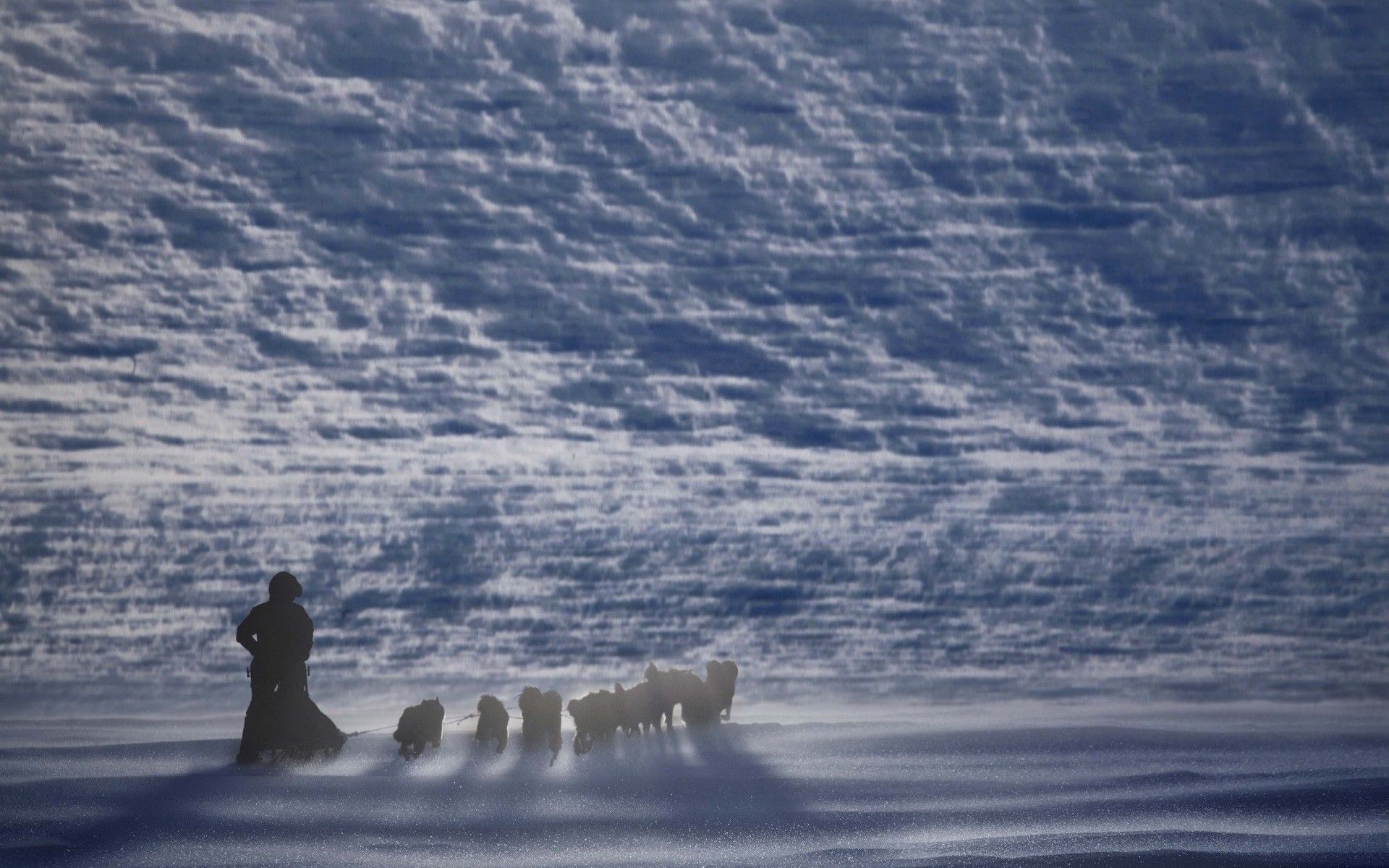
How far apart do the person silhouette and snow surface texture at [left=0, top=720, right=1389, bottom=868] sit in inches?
15.3

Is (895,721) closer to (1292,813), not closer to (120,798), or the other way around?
(1292,813)

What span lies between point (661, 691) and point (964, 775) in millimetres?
1863

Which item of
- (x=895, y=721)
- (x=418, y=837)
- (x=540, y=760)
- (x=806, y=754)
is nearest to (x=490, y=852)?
(x=418, y=837)

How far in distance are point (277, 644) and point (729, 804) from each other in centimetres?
236

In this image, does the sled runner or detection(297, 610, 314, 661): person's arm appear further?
the sled runner

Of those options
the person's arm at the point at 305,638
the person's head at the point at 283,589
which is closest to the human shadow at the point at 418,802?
the person's arm at the point at 305,638

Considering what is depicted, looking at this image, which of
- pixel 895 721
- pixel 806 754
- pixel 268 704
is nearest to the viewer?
pixel 268 704

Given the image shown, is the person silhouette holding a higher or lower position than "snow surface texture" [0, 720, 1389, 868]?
higher

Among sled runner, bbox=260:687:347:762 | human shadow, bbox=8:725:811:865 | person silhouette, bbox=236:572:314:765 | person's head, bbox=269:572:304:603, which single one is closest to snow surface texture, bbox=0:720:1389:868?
human shadow, bbox=8:725:811:865

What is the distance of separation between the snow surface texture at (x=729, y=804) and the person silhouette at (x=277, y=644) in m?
0.39

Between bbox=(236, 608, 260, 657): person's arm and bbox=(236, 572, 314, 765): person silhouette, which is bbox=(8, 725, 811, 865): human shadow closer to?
bbox=(236, 572, 314, 765): person silhouette

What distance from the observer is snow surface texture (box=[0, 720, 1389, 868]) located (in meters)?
6.71

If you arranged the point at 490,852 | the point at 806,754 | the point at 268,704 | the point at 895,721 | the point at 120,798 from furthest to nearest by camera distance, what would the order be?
the point at 895,721
the point at 806,754
the point at 268,704
the point at 120,798
the point at 490,852

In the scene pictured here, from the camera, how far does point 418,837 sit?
22.9 ft
